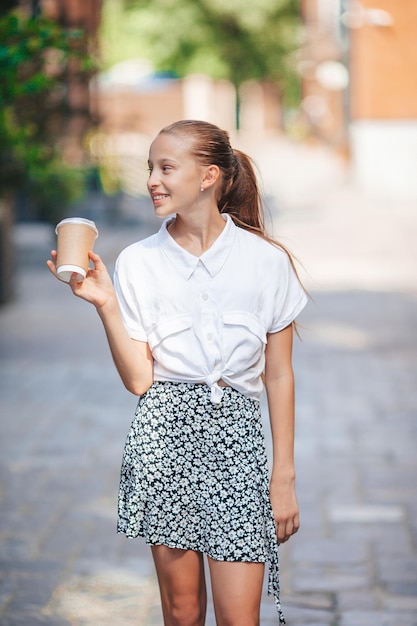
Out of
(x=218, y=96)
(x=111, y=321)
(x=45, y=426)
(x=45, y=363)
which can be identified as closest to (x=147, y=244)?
(x=111, y=321)

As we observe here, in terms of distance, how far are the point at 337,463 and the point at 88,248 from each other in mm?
3847

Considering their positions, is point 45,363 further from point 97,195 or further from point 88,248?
point 97,195

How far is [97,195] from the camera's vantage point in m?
22.2

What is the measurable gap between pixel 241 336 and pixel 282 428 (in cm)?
28

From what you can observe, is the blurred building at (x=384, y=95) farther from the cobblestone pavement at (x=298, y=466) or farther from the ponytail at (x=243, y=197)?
the ponytail at (x=243, y=197)

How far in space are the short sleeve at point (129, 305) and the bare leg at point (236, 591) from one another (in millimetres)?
622

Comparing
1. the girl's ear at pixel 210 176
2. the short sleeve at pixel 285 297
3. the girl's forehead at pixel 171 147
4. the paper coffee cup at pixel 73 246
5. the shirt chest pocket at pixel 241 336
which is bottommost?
the shirt chest pocket at pixel 241 336

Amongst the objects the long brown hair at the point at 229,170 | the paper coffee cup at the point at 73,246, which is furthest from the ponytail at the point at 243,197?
the paper coffee cup at the point at 73,246

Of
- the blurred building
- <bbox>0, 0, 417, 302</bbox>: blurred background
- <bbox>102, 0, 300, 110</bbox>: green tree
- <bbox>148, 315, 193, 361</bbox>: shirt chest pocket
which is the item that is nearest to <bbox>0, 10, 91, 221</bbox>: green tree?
<bbox>0, 0, 417, 302</bbox>: blurred background

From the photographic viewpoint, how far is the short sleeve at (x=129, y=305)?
9.53 feet

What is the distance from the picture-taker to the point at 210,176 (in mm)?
2869

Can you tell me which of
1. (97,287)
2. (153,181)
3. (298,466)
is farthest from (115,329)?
(298,466)

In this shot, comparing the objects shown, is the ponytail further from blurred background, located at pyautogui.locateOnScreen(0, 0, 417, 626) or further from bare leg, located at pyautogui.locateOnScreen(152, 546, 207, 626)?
bare leg, located at pyautogui.locateOnScreen(152, 546, 207, 626)

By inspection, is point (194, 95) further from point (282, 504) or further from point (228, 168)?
point (282, 504)
